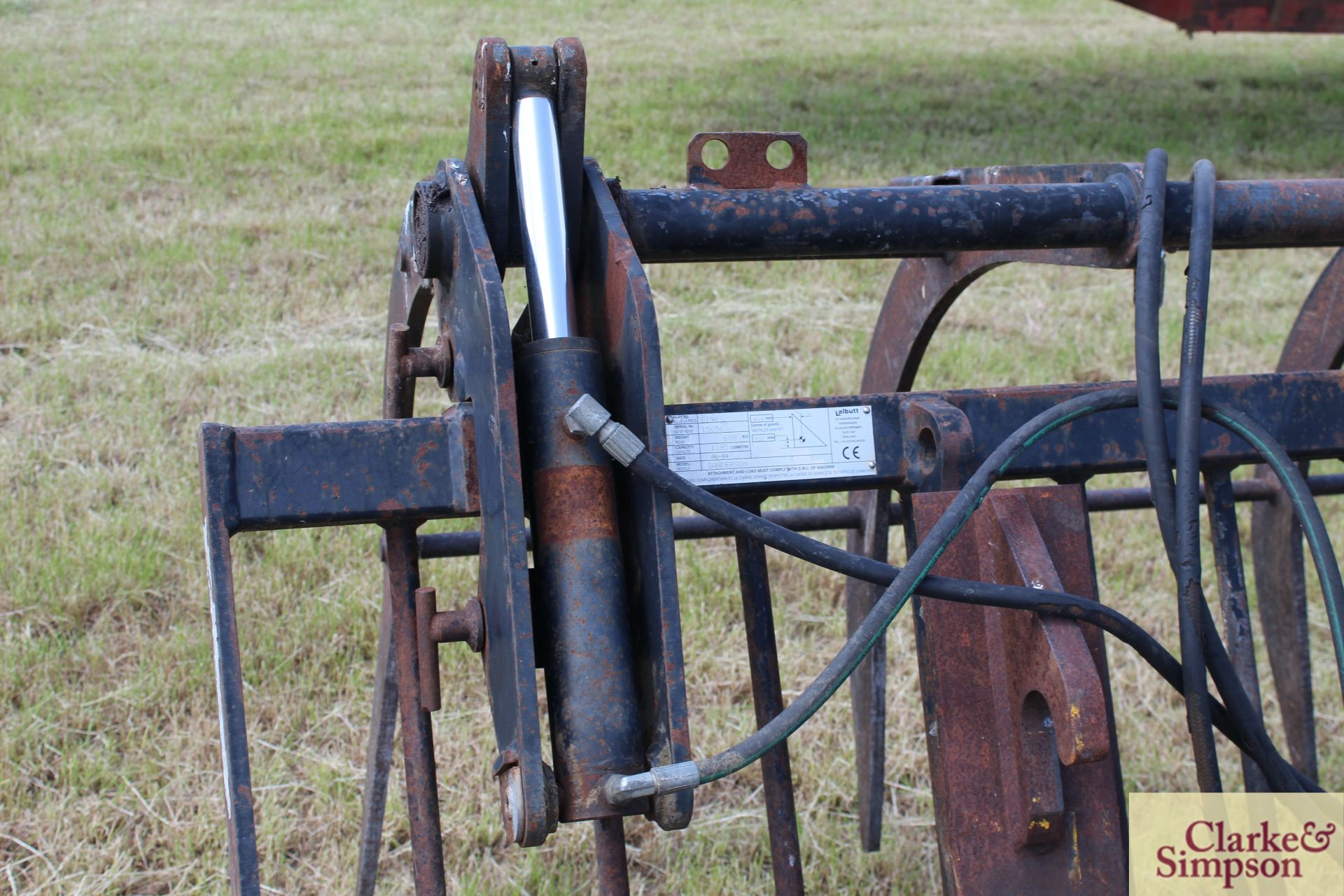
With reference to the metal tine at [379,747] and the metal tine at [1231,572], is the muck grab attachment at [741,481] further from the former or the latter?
the metal tine at [379,747]

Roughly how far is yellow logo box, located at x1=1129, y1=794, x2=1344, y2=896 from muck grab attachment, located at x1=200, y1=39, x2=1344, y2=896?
0.13 metres

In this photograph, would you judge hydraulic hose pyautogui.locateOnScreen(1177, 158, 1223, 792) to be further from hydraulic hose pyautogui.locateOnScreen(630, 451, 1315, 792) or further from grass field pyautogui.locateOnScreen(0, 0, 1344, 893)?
grass field pyautogui.locateOnScreen(0, 0, 1344, 893)

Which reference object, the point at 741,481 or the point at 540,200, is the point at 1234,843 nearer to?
the point at 741,481

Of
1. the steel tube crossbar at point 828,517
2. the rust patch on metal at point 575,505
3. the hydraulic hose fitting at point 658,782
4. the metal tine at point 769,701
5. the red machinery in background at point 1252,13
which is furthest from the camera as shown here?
the red machinery in background at point 1252,13

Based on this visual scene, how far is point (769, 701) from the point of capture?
1.37 metres

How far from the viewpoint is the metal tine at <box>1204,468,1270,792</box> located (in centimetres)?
143

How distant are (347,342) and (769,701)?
122 inches

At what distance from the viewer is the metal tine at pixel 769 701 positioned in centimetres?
133

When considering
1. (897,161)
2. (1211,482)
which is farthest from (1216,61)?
(1211,482)

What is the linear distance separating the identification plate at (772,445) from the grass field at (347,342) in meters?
1.17

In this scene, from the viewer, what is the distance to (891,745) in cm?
254

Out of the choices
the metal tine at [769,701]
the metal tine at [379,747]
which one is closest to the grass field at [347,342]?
the metal tine at [379,747]

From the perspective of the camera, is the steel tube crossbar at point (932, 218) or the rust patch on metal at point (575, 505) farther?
the steel tube crossbar at point (932, 218)

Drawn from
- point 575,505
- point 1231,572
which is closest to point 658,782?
point 575,505
